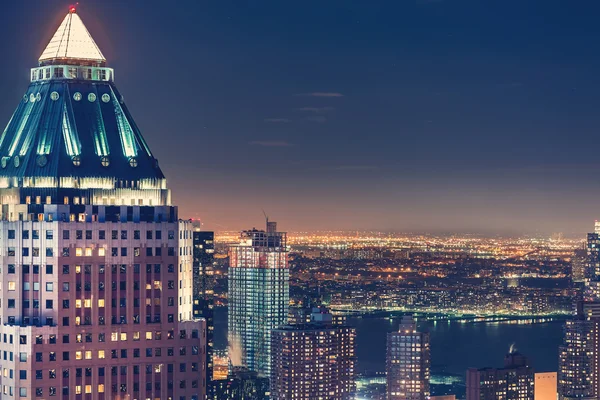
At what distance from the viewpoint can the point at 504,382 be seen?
10669cm

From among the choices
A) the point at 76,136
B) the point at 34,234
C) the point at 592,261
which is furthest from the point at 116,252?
the point at 592,261

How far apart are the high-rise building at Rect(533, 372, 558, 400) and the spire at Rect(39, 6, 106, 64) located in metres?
76.8

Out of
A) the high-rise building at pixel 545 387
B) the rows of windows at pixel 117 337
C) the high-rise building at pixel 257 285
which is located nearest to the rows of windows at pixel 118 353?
the rows of windows at pixel 117 337

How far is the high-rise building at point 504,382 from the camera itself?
348ft

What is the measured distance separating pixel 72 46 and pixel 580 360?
84.8 meters

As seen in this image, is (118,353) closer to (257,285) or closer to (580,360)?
(580,360)

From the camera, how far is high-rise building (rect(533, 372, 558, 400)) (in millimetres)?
110500

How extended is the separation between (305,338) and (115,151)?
7581 centimetres

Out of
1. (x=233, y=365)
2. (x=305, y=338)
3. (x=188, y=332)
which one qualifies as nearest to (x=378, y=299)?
(x=233, y=365)

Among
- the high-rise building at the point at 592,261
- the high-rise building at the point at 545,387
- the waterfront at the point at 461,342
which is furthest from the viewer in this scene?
the high-rise building at the point at 592,261

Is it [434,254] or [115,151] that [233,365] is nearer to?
[434,254]

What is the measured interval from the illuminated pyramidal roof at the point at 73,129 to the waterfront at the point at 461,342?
87711 millimetres

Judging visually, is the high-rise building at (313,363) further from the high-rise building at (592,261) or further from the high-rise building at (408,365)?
the high-rise building at (592,261)

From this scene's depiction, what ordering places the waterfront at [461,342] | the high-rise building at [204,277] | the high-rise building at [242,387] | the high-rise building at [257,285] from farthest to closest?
1. the high-rise building at [257,285]
2. the waterfront at [461,342]
3. the high-rise building at [204,277]
4. the high-rise building at [242,387]
